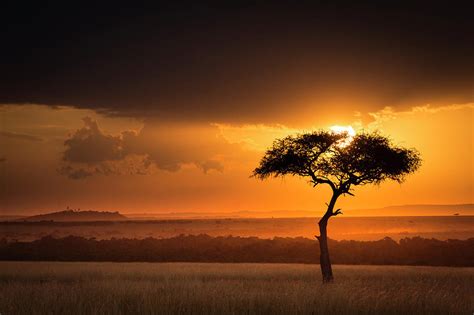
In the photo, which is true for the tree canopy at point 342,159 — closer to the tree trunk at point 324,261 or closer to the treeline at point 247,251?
the tree trunk at point 324,261

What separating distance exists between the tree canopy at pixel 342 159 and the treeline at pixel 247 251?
942 inches

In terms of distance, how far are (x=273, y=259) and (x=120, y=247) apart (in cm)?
1809

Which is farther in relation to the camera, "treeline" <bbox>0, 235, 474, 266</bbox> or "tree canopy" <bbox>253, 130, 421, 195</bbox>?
"treeline" <bbox>0, 235, 474, 266</bbox>

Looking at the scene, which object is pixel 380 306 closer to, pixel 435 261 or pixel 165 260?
pixel 435 261

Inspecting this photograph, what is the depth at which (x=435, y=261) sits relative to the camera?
56.2 metres

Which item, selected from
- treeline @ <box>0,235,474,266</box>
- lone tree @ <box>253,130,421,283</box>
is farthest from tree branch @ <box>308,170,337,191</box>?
treeline @ <box>0,235,474,266</box>

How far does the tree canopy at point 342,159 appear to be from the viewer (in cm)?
3494

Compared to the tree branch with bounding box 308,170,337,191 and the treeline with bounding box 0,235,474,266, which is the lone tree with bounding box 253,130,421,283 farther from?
the treeline with bounding box 0,235,474,266

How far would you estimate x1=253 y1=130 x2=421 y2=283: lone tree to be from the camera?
3494 cm

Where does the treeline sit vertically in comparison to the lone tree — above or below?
below

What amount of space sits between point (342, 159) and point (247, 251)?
30.3 metres

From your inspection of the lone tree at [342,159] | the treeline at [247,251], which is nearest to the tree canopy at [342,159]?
the lone tree at [342,159]

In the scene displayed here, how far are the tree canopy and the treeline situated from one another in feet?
78.5

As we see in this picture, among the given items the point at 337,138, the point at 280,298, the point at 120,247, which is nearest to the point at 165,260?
the point at 120,247
